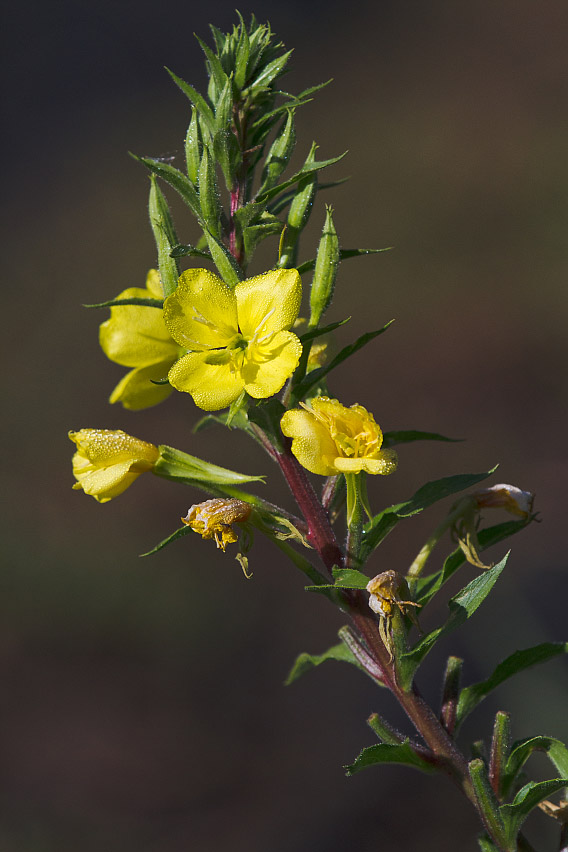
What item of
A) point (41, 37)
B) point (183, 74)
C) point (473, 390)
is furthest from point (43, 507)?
point (41, 37)

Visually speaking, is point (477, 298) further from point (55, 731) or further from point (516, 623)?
point (55, 731)

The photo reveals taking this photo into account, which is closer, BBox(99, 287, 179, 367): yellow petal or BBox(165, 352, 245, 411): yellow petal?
BBox(165, 352, 245, 411): yellow petal

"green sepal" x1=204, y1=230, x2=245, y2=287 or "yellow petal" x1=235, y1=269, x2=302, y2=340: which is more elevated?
"green sepal" x1=204, y1=230, x2=245, y2=287

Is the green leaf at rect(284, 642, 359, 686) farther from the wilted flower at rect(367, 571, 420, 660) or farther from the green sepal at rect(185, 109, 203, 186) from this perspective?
the green sepal at rect(185, 109, 203, 186)

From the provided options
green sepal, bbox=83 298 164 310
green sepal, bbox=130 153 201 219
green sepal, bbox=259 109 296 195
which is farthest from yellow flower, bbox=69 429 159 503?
green sepal, bbox=259 109 296 195

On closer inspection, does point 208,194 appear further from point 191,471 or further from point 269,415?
point 191,471

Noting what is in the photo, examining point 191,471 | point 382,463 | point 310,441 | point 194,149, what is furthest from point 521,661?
point 194,149
